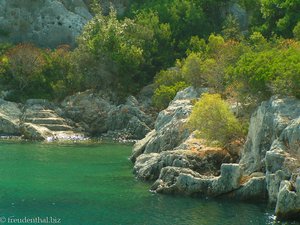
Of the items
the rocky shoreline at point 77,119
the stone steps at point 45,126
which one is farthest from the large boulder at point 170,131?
the stone steps at point 45,126

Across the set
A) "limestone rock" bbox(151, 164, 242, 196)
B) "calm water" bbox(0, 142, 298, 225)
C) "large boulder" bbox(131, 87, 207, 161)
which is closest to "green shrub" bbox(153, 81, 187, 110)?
"large boulder" bbox(131, 87, 207, 161)

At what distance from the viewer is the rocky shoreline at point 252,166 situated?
44.0 metres

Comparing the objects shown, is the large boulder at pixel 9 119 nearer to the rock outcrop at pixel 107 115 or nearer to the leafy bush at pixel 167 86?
the rock outcrop at pixel 107 115

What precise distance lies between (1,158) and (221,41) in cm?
4046

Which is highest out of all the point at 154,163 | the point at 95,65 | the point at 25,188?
the point at 95,65

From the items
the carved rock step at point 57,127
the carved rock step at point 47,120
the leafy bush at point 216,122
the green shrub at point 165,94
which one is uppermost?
the green shrub at point 165,94

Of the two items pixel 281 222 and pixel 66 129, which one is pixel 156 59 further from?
pixel 281 222

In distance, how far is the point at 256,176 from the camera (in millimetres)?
49906

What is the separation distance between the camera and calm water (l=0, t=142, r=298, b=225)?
4222 cm

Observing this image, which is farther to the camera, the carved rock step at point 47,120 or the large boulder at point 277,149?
the carved rock step at point 47,120

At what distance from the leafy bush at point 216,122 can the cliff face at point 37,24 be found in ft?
242

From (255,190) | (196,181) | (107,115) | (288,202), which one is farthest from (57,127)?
(288,202)

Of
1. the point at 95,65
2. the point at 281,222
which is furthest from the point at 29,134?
the point at 281,222

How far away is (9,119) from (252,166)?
5538 cm
